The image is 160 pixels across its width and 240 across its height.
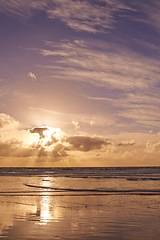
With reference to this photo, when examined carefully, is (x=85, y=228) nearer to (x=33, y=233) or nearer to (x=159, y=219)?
(x=33, y=233)

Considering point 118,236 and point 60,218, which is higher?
point 60,218

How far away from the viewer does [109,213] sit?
1880 centimetres

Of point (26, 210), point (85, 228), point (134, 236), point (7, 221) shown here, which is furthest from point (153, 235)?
point (26, 210)

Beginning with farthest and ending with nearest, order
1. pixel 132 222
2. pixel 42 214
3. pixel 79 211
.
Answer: pixel 79 211, pixel 42 214, pixel 132 222

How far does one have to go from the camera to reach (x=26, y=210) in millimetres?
20188

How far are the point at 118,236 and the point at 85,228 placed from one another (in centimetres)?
210

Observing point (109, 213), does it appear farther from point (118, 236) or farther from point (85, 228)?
point (118, 236)

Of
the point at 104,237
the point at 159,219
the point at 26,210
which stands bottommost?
the point at 104,237

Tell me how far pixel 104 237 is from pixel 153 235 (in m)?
2.10

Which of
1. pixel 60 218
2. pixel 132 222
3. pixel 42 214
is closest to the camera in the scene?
pixel 132 222

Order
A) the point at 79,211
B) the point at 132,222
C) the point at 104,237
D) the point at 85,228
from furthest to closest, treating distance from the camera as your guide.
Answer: the point at 79,211
the point at 132,222
the point at 85,228
the point at 104,237

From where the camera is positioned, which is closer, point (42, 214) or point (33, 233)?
point (33, 233)

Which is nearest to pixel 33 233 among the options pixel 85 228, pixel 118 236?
pixel 85 228

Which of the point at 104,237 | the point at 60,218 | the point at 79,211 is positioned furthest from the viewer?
the point at 79,211
